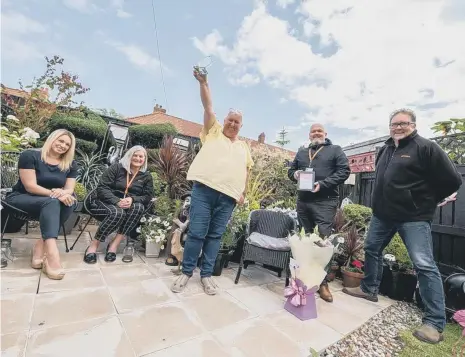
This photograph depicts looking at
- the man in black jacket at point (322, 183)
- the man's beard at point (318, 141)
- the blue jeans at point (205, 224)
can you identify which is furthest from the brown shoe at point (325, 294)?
the man's beard at point (318, 141)

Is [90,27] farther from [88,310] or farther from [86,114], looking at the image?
[88,310]

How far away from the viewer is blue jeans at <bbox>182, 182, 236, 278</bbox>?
1.98 m

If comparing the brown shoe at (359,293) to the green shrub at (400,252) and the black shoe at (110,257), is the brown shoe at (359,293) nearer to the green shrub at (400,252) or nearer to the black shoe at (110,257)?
the green shrub at (400,252)

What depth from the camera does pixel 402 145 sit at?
1.97 metres

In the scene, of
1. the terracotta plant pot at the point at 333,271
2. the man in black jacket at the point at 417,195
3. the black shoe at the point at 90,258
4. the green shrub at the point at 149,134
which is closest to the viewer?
the man in black jacket at the point at 417,195

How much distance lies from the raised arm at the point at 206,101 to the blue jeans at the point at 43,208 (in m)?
1.45

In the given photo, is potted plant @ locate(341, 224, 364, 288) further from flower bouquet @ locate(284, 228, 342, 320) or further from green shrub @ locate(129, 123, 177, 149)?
green shrub @ locate(129, 123, 177, 149)

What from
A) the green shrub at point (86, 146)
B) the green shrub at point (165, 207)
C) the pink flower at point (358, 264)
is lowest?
the pink flower at point (358, 264)

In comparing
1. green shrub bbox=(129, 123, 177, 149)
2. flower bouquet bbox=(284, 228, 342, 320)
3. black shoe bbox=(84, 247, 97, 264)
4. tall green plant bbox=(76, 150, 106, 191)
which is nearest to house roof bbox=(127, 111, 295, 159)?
green shrub bbox=(129, 123, 177, 149)

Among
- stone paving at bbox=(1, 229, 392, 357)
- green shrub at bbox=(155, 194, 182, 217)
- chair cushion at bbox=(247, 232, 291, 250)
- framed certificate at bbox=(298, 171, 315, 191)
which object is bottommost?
stone paving at bbox=(1, 229, 392, 357)

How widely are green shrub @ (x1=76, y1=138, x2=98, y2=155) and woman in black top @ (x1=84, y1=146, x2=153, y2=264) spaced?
101 inches

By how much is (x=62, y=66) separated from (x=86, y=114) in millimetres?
1129

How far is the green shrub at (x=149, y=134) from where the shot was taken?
5.63 m

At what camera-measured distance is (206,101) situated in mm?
1871
